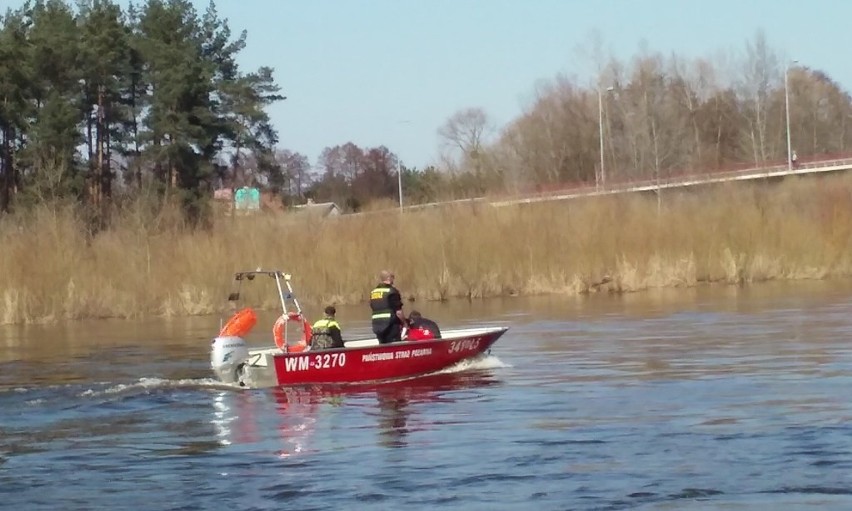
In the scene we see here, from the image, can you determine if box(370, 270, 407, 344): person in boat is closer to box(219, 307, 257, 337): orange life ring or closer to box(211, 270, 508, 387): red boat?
box(211, 270, 508, 387): red boat

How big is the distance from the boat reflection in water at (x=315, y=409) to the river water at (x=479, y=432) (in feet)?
0.17

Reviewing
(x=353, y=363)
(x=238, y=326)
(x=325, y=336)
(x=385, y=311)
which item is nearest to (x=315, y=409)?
(x=353, y=363)

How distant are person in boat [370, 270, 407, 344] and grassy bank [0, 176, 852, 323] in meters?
17.5

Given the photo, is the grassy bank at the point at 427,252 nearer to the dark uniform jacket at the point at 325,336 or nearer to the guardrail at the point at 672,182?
the guardrail at the point at 672,182

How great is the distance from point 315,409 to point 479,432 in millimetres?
3387

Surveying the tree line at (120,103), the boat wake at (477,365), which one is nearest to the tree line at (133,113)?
the tree line at (120,103)

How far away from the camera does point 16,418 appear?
18391 millimetres

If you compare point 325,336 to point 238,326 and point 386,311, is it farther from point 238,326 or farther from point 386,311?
point 238,326

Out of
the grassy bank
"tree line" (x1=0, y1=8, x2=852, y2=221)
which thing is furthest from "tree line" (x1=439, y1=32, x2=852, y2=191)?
the grassy bank

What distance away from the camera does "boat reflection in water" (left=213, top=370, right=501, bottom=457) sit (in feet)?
51.4

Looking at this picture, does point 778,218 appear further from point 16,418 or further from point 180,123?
point 16,418

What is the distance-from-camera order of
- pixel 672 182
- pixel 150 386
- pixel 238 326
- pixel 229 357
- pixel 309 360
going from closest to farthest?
pixel 309 360 → pixel 229 357 → pixel 238 326 → pixel 150 386 → pixel 672 182

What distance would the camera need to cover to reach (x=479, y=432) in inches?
610

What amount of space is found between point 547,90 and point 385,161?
3215 centimetres
